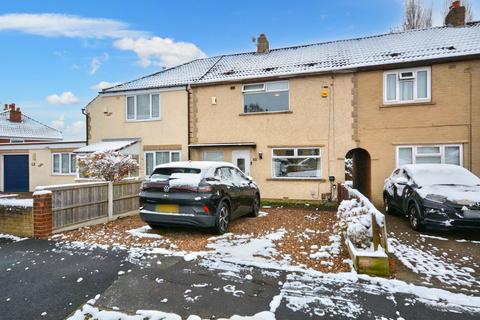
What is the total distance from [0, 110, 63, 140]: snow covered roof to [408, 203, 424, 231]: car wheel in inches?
1207

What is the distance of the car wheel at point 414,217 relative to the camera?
7.12 meters

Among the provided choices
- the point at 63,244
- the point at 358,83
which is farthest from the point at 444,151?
the point at 63,244

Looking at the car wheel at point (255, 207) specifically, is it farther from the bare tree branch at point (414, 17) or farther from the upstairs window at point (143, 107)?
the bare tree branch at point (414, 17)

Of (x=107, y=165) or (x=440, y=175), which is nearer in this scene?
(x=440, y=175)

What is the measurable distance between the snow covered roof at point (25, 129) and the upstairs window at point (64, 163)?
12778 mm

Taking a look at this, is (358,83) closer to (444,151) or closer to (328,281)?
(444,151)

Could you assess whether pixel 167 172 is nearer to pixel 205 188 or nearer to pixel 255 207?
pixel 205 188

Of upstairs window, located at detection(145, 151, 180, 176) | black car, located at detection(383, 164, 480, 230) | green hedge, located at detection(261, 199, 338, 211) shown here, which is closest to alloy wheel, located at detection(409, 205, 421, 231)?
black car, located at detection(383, 164, 480, 230)

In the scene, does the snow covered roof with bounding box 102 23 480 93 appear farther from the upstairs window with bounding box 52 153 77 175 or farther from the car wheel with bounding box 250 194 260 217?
the car wheel with bounding box 250 194 260 217

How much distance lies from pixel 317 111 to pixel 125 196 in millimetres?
7931

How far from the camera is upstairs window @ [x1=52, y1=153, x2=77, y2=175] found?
57.4ft

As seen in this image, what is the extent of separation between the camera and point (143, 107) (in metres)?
15.6

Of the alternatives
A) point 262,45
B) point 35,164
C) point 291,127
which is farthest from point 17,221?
point 262,45

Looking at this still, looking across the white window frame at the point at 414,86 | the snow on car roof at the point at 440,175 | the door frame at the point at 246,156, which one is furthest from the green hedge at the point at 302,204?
the white window frame at the point at 414,86
